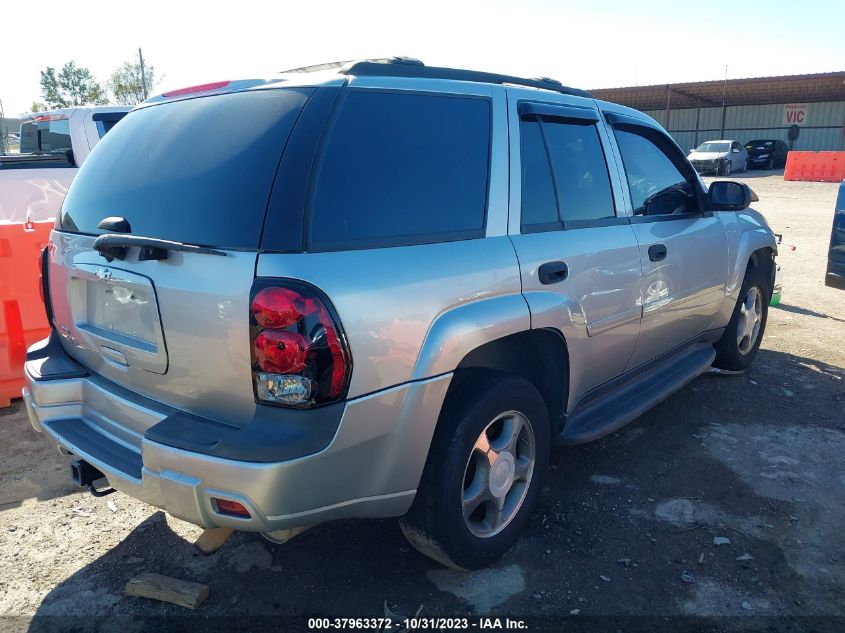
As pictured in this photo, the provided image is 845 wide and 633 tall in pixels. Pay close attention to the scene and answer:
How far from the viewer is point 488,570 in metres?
2.86

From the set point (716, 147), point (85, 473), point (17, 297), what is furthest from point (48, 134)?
point (716, 147)

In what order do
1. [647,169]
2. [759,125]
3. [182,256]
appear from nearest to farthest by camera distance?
[182,256], [647,169], [759,125]

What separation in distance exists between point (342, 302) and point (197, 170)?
2.61 feet

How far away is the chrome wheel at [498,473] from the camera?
2762 millimetres

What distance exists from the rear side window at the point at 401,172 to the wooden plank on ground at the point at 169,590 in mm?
1552

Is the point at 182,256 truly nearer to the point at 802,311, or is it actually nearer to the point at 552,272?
the point at 552,272

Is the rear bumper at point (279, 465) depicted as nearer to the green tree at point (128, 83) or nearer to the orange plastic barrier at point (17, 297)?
the orange plastic barrier at point (17, 297)

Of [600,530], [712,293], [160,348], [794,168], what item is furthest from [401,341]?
[794,168]

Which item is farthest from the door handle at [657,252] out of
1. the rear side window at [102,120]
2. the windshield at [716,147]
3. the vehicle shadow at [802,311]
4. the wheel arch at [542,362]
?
the windshield at [716,147]

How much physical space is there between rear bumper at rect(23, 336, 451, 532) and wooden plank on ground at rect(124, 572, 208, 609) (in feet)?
1.83

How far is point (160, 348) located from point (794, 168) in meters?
32.2

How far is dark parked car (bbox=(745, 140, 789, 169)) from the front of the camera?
35000mm

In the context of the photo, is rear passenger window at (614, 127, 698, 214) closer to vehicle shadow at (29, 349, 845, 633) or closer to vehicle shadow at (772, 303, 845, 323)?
vehicle shadow at (29, 349, 845, 633)

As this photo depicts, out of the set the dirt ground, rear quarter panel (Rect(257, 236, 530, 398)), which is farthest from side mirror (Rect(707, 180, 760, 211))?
rear quarter panel (Rect(257, 236, 530, 398))
